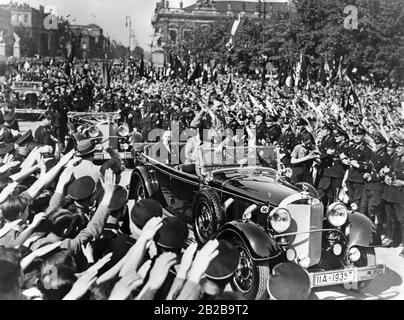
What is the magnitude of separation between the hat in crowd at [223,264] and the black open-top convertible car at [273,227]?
102 centimetres

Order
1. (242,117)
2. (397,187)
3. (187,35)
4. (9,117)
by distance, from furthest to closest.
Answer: (187,35)
(242,117)
(9,117)
(397,187)

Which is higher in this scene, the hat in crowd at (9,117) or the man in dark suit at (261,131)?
the hat in crowd at (9,117)

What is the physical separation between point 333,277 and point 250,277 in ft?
3.14

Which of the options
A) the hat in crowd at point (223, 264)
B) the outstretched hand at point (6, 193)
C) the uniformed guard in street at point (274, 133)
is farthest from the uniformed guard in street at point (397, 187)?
the outstretched hand at point (6, 193)

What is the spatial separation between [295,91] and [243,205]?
10.2 m

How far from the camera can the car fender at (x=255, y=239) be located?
520 cm

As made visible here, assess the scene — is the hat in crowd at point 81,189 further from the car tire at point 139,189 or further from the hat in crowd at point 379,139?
the hat in crowd at point 379,139

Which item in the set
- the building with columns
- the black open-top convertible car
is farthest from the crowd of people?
the building with columns

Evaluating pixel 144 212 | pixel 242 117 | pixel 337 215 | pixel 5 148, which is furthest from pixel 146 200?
pixel 242 117

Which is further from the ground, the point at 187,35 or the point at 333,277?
the point at 187,35

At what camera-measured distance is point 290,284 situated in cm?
445

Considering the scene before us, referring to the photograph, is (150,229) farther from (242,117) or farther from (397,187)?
(242,117)
